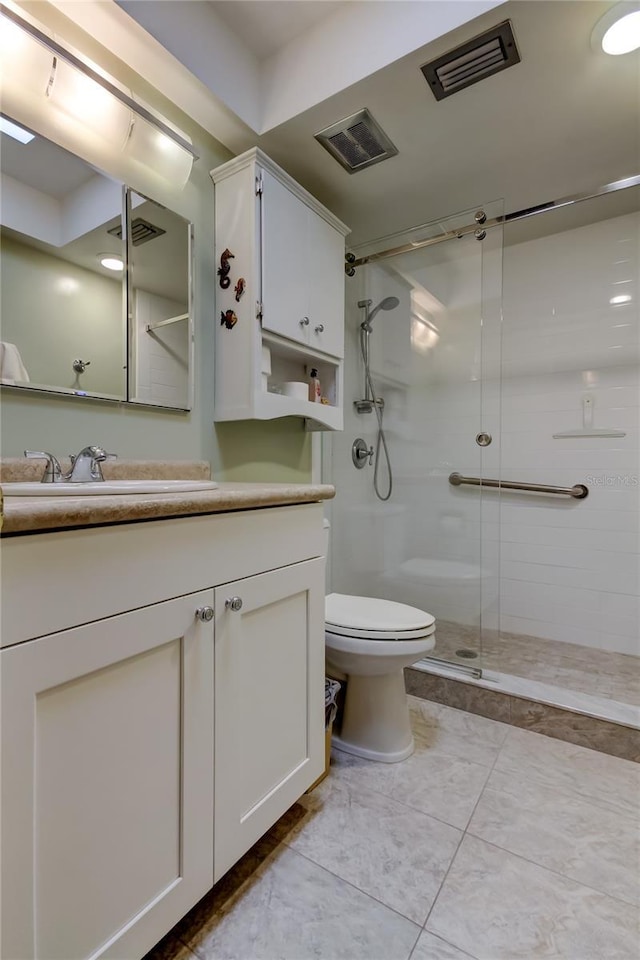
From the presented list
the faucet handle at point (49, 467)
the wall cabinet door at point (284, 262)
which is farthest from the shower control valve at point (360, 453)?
the faucet handle at point (49, 467)

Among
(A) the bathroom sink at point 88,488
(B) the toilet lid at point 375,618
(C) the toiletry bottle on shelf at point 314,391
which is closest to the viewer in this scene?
(A) the bathroom sink at point 88,488

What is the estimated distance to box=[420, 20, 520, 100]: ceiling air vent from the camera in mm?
1207

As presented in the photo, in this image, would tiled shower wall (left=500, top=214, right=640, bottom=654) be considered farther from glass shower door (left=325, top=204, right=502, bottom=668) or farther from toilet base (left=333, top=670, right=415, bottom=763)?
toilet base (left=333, top=670, right=415, bottom=763)

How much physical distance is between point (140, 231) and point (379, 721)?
1.73 meters

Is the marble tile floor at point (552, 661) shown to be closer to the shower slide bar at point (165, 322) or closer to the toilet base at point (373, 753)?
the toilet base at point (373, 753)

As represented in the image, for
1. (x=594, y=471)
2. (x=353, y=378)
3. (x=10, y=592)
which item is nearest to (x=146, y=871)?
(x=10, y=592)

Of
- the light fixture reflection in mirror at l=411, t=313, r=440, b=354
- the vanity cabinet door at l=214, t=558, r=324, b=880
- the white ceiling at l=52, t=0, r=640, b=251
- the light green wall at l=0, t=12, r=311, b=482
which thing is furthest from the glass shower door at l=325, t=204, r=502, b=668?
the vanity cabinet door at l=214, t=558, r=324, b=880

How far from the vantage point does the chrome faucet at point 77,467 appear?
3.37 ft

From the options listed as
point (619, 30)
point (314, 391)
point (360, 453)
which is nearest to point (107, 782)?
point (314, 391)

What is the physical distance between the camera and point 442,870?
3.42ft

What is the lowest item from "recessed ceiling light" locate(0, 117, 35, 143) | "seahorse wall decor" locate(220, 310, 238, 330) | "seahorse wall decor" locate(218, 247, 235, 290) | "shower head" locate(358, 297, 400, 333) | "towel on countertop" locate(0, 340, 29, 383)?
"towel on countertop" locate(0, 340, 29, 383)

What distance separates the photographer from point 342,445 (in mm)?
2307

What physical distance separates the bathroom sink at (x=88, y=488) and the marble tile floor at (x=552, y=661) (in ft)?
4.90

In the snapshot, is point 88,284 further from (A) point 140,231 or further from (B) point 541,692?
(B) point 541,692
